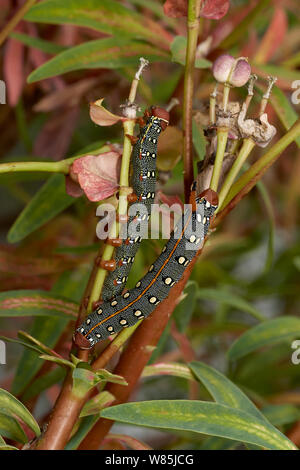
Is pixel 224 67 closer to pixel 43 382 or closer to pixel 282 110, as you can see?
pixel 282 110

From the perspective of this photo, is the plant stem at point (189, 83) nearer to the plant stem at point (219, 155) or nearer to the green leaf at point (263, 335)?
the plant stem at point (219, 155)

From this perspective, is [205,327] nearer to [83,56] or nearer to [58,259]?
[58,259]

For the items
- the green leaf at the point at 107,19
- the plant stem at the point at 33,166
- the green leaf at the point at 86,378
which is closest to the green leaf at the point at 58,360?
the green leaf at the point at 86,378

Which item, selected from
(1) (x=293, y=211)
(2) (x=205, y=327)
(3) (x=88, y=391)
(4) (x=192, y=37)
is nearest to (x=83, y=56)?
(4) (x=192, y=37)

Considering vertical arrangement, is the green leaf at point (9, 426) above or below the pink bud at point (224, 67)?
below

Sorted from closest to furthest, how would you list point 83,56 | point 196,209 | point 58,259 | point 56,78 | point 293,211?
point 196,209 < point 83,56 < point 58,259 < point 56,78 < point 293,211

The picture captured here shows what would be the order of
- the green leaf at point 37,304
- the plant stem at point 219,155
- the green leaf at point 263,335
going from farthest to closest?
the green leaf at point 263,335 < the green leaf at point 37,304 < the plant stem at point 219,155

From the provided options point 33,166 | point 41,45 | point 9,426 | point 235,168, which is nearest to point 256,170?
point 235,168

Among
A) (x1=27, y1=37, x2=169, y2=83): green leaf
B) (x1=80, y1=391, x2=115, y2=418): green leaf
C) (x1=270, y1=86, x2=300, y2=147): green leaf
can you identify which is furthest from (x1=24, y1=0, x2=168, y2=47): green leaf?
(x1=80, y1=391, x2=115, y2=418): green leaf
